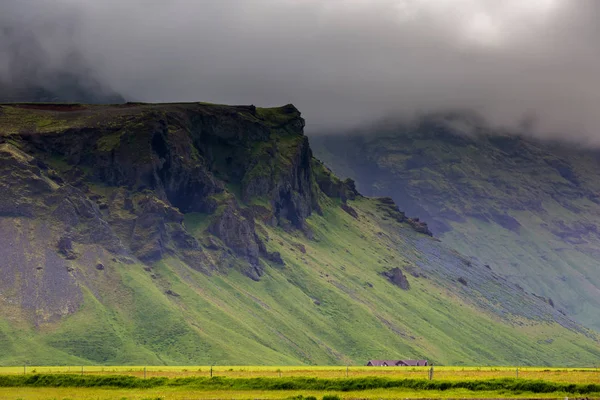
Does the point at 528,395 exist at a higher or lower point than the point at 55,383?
higher

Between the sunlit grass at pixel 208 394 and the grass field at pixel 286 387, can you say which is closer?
the sunlit grass at pixel 208 394

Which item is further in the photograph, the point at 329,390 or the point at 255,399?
the point at 329,390

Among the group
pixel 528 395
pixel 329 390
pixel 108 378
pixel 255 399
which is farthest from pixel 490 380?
pixel 108 378

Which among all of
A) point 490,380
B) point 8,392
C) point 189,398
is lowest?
point 8,392

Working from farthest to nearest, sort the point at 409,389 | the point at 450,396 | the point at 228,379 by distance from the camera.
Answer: the point at 228,379 < the point at 409,389 < the point at 450,396

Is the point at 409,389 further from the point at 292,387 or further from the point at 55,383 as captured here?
the point at 55,383

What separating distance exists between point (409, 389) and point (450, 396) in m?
8.77

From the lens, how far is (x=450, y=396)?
11625 centimetres

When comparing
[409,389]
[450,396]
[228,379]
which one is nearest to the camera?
[450,396]

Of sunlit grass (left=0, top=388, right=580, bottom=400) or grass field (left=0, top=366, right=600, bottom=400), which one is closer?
sunlit grass (left=0, top=388, right=580, bottom=400)

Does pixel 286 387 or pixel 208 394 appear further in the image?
pixel 286 387

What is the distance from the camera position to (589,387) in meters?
119

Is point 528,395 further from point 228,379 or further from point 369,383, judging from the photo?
point 228,379

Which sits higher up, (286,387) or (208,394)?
(286,387)
